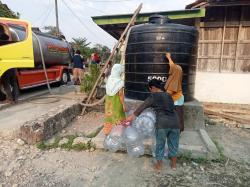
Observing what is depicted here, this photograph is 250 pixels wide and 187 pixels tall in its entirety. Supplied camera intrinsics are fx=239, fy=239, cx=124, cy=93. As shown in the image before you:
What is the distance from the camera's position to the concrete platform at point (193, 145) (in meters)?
4.29

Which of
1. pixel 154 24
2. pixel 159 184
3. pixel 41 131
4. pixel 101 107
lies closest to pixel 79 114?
pixel 101 107

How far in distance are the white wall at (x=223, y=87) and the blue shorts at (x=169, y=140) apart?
4.26 m

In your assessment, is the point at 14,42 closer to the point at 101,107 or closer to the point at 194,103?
the point at 101,107

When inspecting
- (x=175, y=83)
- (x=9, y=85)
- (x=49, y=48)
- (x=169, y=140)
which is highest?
(x=49, y=48)

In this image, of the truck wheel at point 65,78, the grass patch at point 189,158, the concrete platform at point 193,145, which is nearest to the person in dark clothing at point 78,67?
the truck wheel at point 65,78

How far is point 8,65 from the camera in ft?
21.8

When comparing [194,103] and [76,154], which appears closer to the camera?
[76,154]

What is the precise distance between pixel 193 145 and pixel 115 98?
68.6 inches

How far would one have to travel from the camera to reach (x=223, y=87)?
297 inches

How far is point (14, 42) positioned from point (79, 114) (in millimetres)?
2941

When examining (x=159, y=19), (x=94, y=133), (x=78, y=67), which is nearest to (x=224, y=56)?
(x=159, y=19)

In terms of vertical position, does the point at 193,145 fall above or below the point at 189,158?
above

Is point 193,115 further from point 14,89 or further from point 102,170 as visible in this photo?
point 14,89

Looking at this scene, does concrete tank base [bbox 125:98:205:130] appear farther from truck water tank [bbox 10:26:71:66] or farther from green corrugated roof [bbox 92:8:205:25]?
truck water tank [bbox 10:26:71:66]
